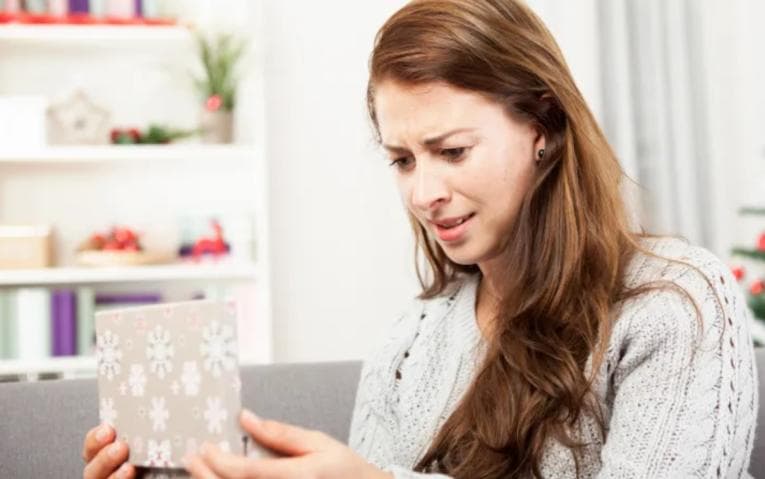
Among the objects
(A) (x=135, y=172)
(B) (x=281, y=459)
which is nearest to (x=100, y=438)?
(B) (x=281, y=459)

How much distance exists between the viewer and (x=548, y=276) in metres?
1.48

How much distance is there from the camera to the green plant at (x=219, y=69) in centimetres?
413

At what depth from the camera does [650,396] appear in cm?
132

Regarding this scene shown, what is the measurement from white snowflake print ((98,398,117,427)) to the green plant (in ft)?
9.61

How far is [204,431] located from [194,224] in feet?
10.5

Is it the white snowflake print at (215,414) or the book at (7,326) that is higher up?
the white snowflake print at (215,414)

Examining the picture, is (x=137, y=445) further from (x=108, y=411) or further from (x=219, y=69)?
(x=219, y=69)

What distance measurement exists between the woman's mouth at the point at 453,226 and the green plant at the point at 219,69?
2.75 m

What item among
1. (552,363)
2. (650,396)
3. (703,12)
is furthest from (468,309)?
(703,12)

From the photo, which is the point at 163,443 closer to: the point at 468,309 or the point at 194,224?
the point at 468,309

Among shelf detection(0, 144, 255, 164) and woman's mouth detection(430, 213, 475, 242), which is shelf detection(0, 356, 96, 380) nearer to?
shelf detection(0, 144, 255, 164)

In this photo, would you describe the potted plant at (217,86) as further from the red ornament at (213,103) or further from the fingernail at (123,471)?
the fingernail at (123,471)

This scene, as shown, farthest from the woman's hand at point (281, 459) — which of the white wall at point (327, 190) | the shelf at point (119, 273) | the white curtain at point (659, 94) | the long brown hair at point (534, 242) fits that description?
the white curtain at point (659, 94)

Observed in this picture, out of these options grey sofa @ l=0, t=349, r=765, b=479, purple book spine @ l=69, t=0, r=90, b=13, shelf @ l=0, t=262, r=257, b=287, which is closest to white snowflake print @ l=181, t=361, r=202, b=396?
grey sofa @ l=0, t=349, r=765, b=479
